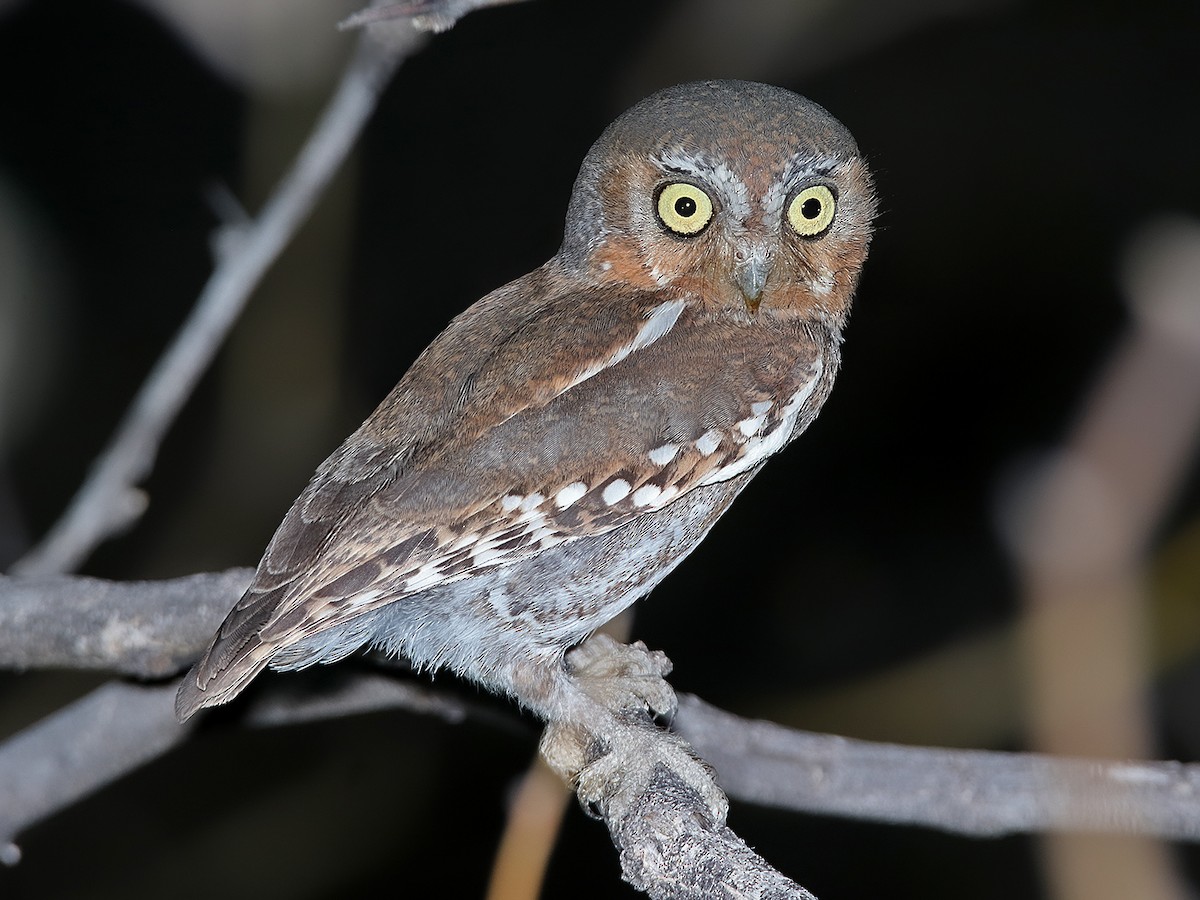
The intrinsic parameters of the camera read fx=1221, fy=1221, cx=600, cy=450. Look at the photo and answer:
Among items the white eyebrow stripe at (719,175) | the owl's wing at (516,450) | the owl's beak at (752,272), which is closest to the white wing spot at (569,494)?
the owl's wing at (516,450)

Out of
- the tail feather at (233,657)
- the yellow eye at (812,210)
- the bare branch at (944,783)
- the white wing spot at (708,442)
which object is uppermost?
the yellow eye at (812,210)

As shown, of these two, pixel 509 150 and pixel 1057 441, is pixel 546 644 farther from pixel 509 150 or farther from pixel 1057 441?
pixel 1057 441

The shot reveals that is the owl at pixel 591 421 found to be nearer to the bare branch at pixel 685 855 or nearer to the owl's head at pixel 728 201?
the owl's head at pixel 728 201

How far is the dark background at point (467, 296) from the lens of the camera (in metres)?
4.14

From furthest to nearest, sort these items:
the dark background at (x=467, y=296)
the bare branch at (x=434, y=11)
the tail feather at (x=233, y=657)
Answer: the dark background at (x=467, y=296) < the tail feather at (x=233, y=657) < the bare branch at (x=434, y=11)

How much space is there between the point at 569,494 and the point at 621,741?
0.47 m

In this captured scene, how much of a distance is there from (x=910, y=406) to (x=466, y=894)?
240cm

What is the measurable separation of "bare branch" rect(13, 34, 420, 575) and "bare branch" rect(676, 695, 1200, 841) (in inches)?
52.1

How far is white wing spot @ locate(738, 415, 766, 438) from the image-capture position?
2135 millimetres

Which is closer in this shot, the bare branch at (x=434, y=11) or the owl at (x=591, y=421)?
the bare branch at (x=434, y=11)

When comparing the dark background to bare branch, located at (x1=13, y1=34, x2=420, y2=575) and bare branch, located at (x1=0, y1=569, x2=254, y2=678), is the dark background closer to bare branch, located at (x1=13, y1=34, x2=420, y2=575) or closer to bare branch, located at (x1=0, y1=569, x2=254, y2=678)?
bare branch, located at (x1=13, y1=34, x2=420, y2=575)

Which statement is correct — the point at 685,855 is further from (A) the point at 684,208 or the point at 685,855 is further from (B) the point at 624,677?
(A) the point at 684,208

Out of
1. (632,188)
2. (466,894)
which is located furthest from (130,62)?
(466,894)

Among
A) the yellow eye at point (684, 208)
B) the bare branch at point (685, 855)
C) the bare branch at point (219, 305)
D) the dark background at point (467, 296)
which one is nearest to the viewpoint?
the bare branch at point (685, 855)
